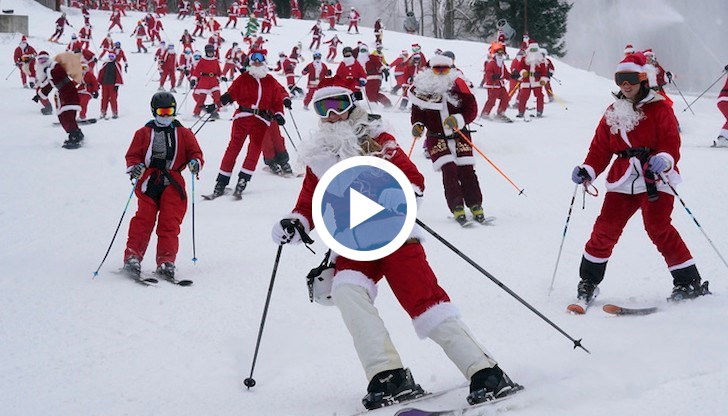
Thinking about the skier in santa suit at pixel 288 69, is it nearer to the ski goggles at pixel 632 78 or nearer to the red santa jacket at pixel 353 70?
the red santa jacket at pixel 353 70

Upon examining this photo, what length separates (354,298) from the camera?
3457 millimetres

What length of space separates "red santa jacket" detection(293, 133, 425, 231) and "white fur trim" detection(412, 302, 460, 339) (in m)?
0.58

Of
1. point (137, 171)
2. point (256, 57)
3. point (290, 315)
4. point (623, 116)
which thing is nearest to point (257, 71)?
point (256, 57)

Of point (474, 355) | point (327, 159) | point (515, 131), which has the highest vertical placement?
point (327, 159)

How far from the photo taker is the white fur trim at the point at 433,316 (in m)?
3.40

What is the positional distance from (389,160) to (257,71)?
237 inches

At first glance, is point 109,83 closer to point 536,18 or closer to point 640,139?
point 640,139

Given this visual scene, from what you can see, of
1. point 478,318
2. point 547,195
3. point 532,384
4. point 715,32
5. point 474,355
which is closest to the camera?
point 474,355

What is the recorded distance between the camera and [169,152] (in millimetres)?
6176

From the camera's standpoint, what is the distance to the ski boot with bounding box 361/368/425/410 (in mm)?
3283

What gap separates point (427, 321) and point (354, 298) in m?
0.34

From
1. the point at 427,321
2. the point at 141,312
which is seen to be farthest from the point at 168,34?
the point at 427,321

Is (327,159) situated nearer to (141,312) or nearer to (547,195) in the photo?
(141,312)

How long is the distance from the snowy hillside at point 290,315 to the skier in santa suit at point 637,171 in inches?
10.4
